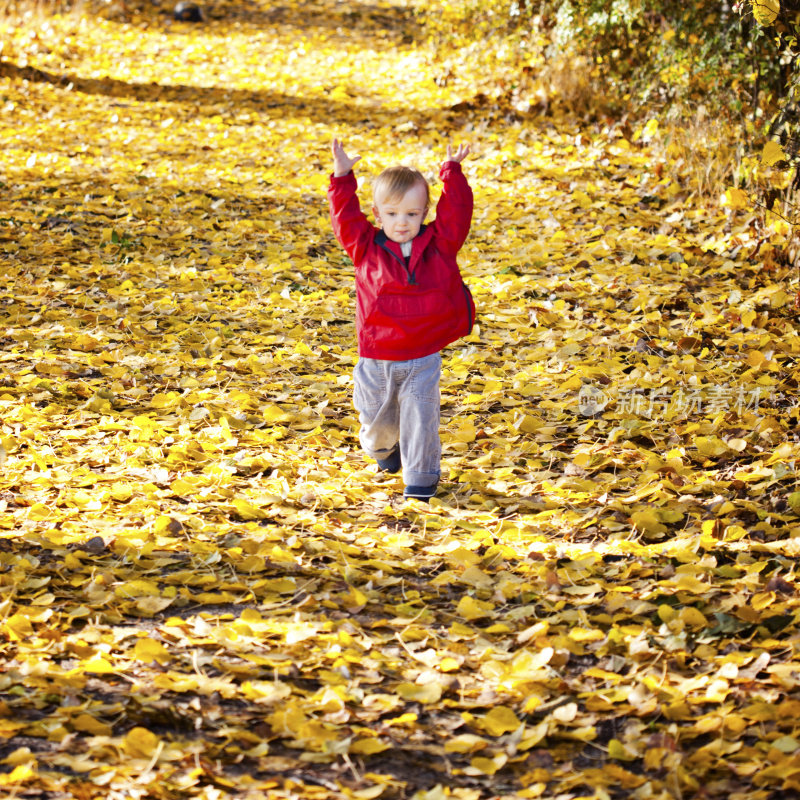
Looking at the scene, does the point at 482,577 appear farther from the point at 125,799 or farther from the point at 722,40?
the point at 722,40

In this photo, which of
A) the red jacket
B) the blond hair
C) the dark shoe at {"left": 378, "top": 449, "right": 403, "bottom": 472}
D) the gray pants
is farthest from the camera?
the dark shoe at {"left": 378, "top": 449, "right": 403, "bottom": 472}

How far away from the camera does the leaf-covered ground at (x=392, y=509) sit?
2.22m

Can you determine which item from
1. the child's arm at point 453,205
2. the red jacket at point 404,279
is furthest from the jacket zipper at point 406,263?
the child's arm at point 453,205

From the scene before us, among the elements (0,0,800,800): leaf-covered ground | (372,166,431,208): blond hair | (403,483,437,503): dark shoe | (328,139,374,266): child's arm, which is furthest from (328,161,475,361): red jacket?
(0,0,800,800): leaf-covered ground

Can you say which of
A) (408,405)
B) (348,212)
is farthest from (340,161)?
(408,405)

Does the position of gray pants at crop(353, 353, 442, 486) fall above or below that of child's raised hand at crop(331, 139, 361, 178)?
below

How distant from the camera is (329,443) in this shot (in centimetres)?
396

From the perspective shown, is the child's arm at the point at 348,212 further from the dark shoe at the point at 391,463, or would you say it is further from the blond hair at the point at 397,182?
the dark shoe at the point at 391,463

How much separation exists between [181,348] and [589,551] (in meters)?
2.47

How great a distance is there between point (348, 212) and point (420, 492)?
1.01m

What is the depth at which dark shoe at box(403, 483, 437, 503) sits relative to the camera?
349 cm

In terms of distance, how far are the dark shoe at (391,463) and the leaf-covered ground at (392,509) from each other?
101 millimetres

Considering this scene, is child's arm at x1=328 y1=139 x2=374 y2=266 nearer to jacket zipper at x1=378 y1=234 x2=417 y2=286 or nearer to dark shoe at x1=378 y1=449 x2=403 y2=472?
jacket zipper at x1=378 y1=234 x2=417 y2=286

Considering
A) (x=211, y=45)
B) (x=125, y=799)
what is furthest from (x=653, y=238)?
(x=211, y=45)
